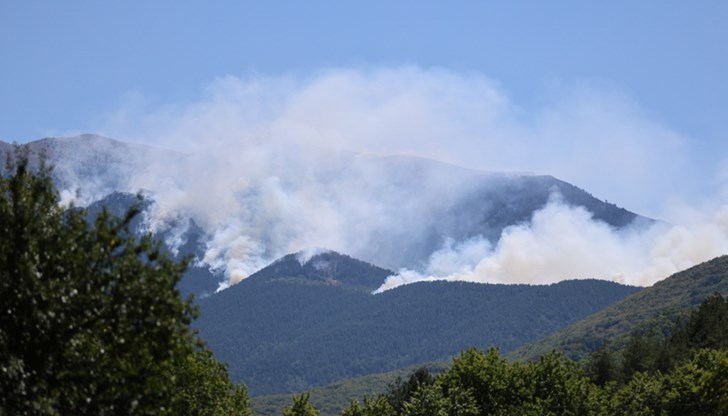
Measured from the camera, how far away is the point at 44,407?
3064 cm

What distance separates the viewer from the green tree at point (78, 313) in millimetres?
32062

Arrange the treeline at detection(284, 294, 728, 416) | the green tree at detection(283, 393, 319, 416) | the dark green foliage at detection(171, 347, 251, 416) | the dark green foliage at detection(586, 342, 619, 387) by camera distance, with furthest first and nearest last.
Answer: the dark green foliage at detection(586, 342, 619, 387)
the green tree at detection(283, 393, 319, 416)
the treeline at detection(284, 294, 728, 416)
the dark green foliage at detection(171, 347, 251, 416)

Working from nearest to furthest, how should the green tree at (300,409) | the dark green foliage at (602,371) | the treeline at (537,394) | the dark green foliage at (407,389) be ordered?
the treeline at (537,394) < the green tree at (300,409) < the dark green foliage at (407,389) < the dark green foliage at (602,371)

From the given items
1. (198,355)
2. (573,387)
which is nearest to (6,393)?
(198,355)

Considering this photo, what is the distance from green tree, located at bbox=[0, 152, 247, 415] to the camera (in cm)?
3206

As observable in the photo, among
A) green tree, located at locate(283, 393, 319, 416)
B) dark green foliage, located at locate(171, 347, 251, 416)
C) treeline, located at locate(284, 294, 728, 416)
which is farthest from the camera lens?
green tree, located at locate(283, 393, 319, 416)

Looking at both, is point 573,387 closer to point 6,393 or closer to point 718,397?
point 718,397

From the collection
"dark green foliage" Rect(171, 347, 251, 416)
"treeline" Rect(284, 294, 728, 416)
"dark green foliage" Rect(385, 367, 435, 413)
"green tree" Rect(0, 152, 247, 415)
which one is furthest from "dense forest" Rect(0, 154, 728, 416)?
"dark green foliage" Rect(385, 367, 435, 413)

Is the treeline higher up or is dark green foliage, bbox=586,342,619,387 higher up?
dark green foliage, bbox=586,342,619,387

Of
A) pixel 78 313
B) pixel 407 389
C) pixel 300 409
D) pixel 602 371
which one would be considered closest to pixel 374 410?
pixel 300 409

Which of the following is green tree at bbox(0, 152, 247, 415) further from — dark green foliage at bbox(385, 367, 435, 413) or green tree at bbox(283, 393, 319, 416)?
dark green foliage at bbox(385, 367, 435, 413)

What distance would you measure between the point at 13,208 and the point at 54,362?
5.44 m

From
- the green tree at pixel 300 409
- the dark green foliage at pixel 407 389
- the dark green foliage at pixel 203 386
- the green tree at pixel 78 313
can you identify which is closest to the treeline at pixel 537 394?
the green tree at pixel 300 409

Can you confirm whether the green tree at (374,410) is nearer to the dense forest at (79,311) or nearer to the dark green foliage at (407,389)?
the dark green foliage at (407,389)
